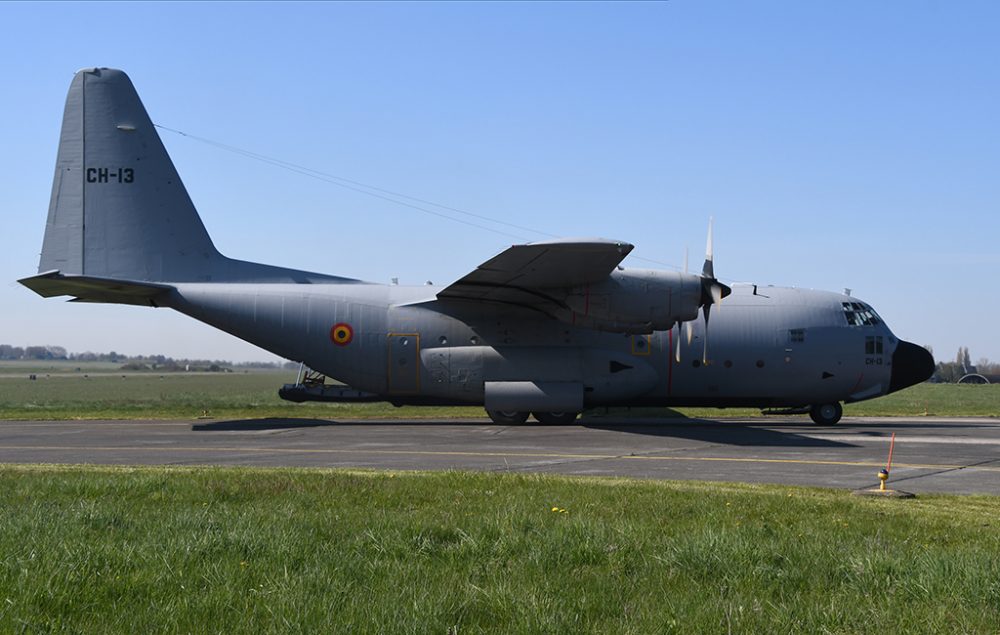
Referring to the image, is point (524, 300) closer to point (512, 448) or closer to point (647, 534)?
point (512, 448)

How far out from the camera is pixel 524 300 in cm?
2566

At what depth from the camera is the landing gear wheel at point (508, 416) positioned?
2580 cm

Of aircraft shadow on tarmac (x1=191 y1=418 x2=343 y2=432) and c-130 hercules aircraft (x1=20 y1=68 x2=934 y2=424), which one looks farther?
c-130 hercules aircraft (x1=20 y1=68 x2=934 y2=424)

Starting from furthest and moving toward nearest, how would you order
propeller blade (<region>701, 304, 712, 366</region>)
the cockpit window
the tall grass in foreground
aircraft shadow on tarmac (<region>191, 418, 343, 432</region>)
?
the cockpit window, propeller blade (<region>701, 304, 712, 366</region>), aircraft shadow on tarmac (<region>191, 418, 343, 432</region>), the tall grass in foreground

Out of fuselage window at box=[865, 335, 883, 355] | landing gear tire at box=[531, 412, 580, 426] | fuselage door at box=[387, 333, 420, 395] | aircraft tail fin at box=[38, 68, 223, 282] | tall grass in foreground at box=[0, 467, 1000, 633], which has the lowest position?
tall grass in foreground at box=[0, 467, 1000, 633]

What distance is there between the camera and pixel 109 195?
26.7 m

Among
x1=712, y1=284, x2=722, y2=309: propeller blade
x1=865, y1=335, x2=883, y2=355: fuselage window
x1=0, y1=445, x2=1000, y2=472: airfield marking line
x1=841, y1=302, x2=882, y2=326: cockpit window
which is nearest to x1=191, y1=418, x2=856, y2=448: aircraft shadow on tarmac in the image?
x1=0, y1=445, x2=1000, y2=472: airfield marking line

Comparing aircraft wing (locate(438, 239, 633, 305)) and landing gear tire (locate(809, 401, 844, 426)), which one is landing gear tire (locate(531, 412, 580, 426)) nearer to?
aircraft wing (locate(438, 239, 633, 305))

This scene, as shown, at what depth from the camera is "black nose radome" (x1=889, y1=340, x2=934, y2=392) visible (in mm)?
27656

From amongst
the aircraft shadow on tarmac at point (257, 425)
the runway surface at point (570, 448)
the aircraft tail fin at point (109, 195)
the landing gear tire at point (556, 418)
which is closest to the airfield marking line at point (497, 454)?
the runway surface at point (570, 448)

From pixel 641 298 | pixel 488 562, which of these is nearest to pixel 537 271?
pixel 641 298

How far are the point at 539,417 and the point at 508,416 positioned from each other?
Result: 127 cm

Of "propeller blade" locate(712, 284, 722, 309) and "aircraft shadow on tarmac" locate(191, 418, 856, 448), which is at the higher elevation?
"propeller blade" locate(712, 284, 722, 309)

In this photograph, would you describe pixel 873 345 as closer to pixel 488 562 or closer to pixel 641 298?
pixel 641 298
